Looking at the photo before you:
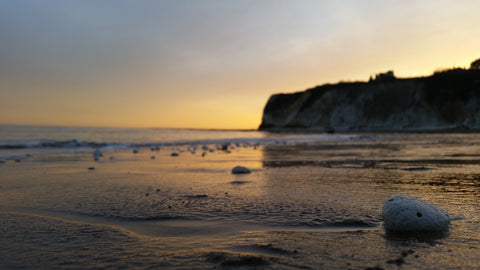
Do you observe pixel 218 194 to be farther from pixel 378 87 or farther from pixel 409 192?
pixel 378 87

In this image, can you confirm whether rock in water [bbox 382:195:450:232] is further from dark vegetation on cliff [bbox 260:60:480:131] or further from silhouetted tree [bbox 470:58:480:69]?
silhouetted tree [bbox 470:58:480:69]

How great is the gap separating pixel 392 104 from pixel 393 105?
0.35 metres

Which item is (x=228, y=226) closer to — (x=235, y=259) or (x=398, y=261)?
(x=235, y=259)

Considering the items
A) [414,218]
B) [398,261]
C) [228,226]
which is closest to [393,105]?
[414,218]

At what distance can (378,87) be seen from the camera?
226 feet

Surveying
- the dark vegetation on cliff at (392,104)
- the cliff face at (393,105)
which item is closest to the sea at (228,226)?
the dark vegetation on cliff at (392,104)

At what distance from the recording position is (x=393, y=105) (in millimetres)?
64062

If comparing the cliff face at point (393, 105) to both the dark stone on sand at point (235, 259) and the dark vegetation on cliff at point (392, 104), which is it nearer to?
the dark vegetation on cliff at point (392, 104)

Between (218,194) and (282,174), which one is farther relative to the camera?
(282,174)

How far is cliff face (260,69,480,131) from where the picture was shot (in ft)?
187

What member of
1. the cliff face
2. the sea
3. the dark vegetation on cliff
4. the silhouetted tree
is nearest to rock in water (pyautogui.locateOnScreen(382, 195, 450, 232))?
the sea

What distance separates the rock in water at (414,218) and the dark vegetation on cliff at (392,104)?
5914 cm

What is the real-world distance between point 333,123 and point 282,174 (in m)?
66.5

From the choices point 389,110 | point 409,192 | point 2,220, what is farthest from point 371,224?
point 389,110
